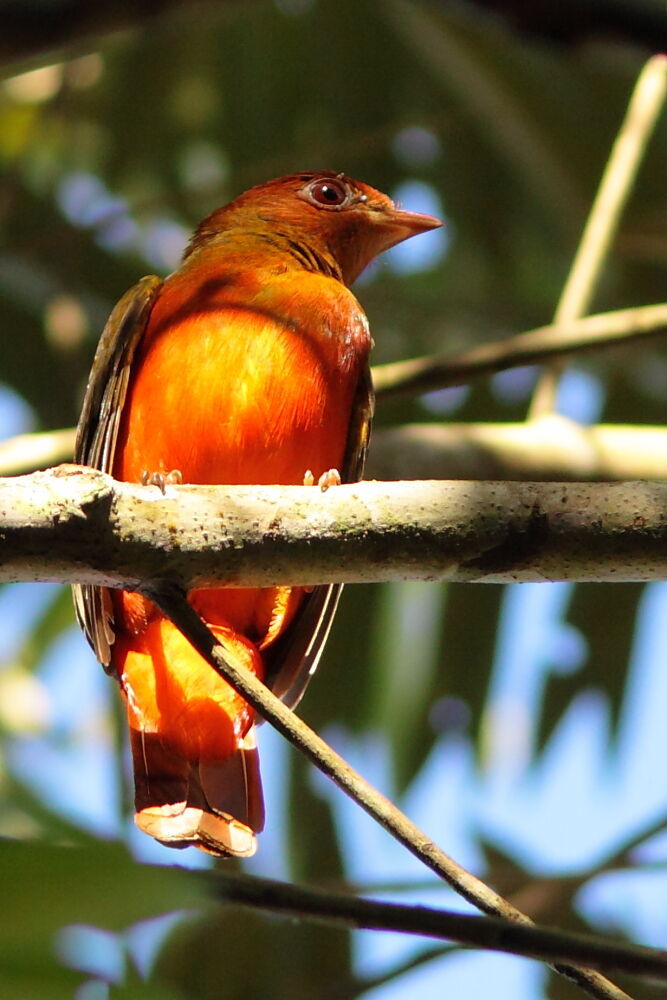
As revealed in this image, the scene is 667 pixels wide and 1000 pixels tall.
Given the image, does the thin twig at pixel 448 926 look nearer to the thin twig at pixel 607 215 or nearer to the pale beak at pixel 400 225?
the thin twig at pixel 607 215

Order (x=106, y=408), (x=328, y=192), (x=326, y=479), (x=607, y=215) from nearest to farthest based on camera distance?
(x=326, y=479) < (x=106, y=408) < (x=607, y=215) < (x=328, y=192)

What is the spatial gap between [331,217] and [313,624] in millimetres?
2033

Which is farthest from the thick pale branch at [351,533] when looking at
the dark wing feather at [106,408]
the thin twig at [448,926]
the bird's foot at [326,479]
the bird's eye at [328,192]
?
the bird's eye at [328,192]

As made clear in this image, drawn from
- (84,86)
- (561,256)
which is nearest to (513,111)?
(561,256)

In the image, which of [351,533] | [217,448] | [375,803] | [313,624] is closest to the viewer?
[375,803]

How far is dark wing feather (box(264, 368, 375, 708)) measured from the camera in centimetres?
438

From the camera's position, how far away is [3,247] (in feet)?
21.3

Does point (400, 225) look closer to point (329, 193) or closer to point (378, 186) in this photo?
point (329, 193)

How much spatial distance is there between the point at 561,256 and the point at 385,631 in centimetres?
245

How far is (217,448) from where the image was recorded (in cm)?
396

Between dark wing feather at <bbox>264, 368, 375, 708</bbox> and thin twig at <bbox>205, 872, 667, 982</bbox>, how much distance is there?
106 inches

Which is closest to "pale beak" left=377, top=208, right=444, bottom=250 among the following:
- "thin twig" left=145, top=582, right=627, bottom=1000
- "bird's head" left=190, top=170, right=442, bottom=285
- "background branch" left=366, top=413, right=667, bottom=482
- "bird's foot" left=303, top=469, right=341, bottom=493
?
"bird's head" left=190, top=170, right=442, bottom=285

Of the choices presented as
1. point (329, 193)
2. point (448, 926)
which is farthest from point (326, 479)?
point (329, 193)

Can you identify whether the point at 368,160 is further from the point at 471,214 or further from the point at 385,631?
the point at 385,631
